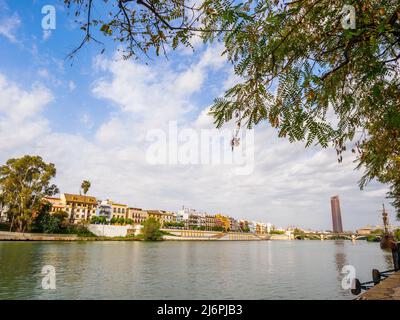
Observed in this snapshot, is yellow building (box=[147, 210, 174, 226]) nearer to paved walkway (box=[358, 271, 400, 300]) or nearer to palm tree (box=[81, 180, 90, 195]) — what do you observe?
palm tree (box=[81, 180, 90, 195])

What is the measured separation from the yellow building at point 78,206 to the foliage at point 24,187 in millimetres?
26423

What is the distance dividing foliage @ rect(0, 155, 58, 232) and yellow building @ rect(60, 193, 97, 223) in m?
26.4

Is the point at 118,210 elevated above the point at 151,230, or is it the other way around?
the point at 118,210

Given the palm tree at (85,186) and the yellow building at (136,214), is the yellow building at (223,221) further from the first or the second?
the palm tree at (85,186)

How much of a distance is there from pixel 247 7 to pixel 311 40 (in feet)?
3.72

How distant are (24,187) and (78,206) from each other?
34537 millimetres

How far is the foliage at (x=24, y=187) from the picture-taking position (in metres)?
61.0

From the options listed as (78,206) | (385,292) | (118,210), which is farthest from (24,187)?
(385,292)

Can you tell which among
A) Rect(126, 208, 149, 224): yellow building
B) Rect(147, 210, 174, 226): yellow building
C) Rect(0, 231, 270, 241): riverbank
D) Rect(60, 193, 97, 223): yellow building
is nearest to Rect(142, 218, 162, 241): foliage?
Rect(0, 231, 270, 241): riverbank

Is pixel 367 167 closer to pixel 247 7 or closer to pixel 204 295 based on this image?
pixel 247 7

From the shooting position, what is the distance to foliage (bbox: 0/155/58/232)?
200 ft

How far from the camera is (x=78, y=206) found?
96.2 meters

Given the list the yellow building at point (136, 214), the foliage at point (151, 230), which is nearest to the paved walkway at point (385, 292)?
the foliage at point (151, 230)

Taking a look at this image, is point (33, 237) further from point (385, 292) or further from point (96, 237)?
point (385, 292)
